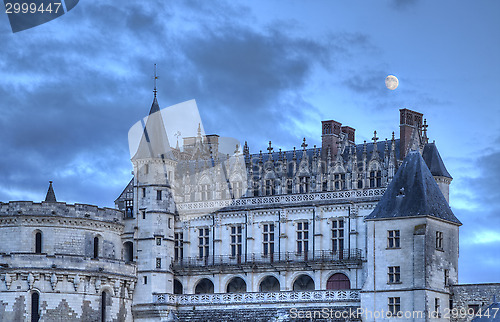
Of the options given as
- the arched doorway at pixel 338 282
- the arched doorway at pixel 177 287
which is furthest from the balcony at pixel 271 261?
the arched doorway at pixel 177 287

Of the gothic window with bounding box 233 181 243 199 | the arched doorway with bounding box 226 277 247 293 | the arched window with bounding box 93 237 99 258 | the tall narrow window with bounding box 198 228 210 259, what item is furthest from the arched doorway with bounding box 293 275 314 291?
the arched window with bounding box 93 237 99 258

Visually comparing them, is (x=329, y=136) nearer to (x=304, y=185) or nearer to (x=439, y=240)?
(x=304, y=185)

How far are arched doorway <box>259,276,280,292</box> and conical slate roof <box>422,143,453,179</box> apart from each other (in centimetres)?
1090

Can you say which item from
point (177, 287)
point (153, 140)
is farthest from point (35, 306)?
point (153, 140)

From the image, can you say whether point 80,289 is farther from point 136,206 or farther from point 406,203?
point 406,203

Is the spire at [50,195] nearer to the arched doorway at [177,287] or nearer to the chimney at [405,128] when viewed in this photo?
the arched doorway at [177,287]

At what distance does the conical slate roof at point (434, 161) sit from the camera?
228 ft

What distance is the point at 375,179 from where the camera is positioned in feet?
226

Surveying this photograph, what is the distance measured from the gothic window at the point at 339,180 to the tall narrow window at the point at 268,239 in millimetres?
4436

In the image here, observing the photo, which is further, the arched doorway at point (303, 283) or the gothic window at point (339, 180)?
the arched doorway at point (303, 283)

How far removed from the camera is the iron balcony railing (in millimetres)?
68375

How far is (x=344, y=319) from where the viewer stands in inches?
2554

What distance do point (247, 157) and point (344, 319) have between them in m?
13.2

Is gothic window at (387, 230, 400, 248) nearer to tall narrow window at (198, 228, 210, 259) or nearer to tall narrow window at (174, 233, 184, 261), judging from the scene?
tall narrow window at (198, 228, 210, 259)
